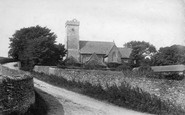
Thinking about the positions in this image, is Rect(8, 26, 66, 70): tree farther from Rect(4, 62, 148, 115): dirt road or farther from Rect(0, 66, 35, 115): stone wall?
Rect(0, 66, 35, 115): stone wall

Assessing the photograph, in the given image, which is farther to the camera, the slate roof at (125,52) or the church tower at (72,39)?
the slate roof at (125,52)

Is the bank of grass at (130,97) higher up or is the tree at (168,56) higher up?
the tree at (168,56)

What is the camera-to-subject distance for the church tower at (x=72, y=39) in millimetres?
74812

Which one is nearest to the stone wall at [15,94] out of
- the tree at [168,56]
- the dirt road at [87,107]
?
the dirt road at [87,107]

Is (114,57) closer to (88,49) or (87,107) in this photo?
(88,49)

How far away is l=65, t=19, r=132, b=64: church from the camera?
73.3m

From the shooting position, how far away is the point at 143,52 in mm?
89438

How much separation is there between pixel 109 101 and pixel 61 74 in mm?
11358

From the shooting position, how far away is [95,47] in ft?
247

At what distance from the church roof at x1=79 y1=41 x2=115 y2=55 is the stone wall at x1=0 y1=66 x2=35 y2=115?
198 feet

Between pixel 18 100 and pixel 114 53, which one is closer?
pixel 18 100

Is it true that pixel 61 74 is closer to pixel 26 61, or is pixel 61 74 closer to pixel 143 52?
pixel 26 61

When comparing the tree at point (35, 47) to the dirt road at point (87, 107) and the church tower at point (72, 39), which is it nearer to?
the church tower at point (72, 39)

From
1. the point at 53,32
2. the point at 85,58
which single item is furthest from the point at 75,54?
the point at 53,32
